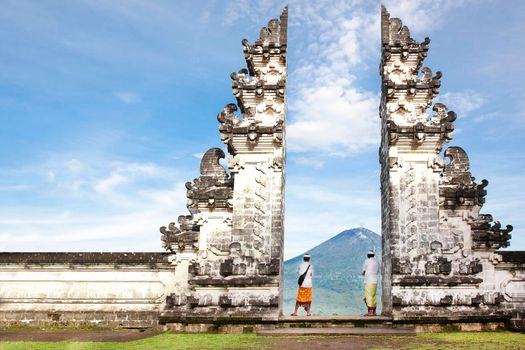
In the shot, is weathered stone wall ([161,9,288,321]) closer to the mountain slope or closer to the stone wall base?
the stone wall base

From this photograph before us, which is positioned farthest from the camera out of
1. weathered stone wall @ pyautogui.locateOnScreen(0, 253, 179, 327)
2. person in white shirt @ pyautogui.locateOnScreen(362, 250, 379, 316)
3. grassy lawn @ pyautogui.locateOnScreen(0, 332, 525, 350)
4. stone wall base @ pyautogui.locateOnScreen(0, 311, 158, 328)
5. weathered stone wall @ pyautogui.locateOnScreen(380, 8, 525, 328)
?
person in white shirt @ pyautogui.locateOnScreen(362, 250, 379, 316)

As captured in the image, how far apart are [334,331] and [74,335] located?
6.46m

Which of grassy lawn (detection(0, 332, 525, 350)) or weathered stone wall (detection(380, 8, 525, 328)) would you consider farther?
weathered stone wall (detection(380, 8, 525, 328))

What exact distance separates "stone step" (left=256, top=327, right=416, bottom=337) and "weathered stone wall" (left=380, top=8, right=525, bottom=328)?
1.13 metres

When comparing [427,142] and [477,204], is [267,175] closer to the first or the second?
[427,142]

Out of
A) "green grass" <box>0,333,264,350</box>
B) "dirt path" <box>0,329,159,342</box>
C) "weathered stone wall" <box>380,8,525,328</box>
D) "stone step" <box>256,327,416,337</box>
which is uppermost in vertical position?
"weathered stone wall" <box>380,8,525,328</box>

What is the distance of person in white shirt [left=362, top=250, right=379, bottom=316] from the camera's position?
14578 millimetres

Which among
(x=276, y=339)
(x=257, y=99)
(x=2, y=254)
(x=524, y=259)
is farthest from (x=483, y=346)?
(x=2, y=254)

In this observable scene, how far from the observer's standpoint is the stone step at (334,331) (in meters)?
11.5

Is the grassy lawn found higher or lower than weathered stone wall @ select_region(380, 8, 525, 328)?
lower

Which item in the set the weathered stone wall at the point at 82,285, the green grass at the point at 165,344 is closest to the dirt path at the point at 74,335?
the green grass at the point at 165,344

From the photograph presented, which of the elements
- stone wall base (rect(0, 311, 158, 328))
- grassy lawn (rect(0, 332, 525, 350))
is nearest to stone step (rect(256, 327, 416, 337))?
grassy lawn (rect(0, 332, 525, 350))

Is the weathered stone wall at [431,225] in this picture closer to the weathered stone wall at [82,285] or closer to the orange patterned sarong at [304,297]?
the orange patterned sarong at [304,297]

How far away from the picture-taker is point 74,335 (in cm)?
1207
